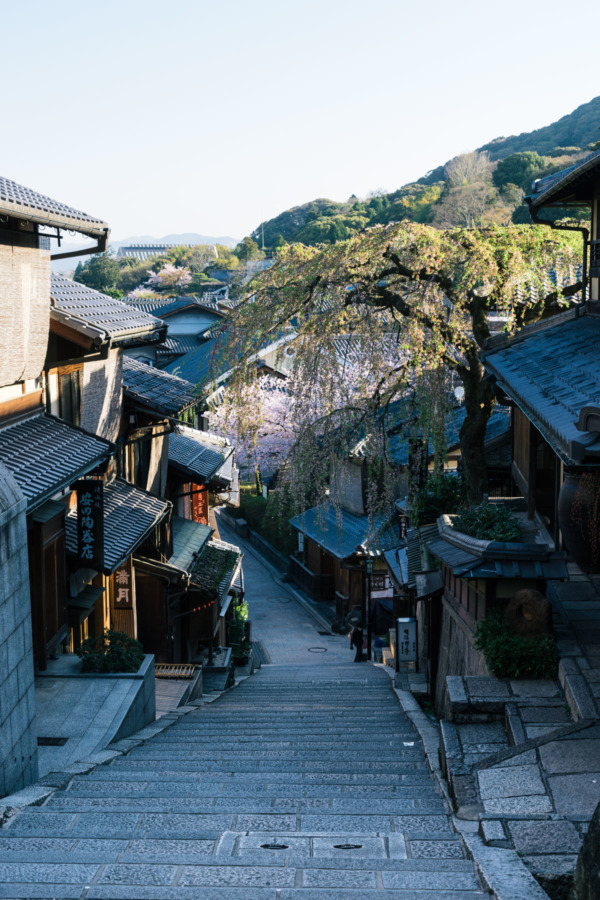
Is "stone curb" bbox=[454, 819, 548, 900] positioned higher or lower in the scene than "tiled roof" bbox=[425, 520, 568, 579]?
higher

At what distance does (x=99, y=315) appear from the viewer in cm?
1595

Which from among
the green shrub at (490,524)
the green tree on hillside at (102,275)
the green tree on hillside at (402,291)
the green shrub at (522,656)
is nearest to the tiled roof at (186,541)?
the green tree on hillside at (402,291)

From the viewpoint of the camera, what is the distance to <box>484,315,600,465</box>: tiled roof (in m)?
7.12

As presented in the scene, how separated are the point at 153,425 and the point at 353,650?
13.6 metres

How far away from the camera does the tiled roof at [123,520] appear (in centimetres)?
1395

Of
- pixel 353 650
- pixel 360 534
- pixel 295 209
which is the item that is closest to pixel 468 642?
pixel 353 650

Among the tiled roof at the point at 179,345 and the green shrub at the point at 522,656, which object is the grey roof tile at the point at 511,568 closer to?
the green shrub at the point at 522,656

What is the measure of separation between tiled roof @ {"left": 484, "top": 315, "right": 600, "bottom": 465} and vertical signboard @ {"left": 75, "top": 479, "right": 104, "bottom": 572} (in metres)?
6.77

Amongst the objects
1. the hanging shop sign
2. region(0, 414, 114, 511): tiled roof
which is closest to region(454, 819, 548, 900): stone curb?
region(0, 414, 114, 511): tiled roof

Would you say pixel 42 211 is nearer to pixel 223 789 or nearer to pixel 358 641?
pixel 223 789

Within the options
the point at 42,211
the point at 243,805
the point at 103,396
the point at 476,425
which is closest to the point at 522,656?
the point at 243,805

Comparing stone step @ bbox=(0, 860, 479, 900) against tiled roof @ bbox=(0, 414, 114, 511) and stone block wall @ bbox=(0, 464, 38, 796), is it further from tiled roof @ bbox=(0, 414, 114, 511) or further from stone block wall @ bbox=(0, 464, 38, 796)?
tiled roof @ bbox=(0, 414, 114, 511)

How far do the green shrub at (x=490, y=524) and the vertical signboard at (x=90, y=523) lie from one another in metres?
5.89

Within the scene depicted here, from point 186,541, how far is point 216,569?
1.27 metres
